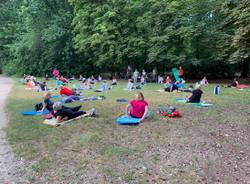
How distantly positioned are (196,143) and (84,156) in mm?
2709

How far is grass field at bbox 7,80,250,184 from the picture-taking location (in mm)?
5867

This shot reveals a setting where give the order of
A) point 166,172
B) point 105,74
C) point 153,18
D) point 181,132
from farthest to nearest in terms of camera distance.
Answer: point 105,74 < point 153,18 < point 181,132 < point 166,172

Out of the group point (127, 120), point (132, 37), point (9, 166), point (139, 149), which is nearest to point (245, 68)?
point (132, 37)

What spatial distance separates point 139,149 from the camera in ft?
23.7

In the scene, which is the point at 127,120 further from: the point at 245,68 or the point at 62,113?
the point at 245,68

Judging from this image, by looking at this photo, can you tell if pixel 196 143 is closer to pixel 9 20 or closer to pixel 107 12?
pixel 107 12

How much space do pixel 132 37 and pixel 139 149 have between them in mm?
22865

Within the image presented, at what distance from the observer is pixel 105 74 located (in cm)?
3819

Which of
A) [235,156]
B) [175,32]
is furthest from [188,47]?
[235,156]

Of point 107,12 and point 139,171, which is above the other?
point 107,12

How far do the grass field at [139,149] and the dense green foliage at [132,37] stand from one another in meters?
11.2

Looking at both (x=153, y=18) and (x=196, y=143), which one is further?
(x=153, y=18)

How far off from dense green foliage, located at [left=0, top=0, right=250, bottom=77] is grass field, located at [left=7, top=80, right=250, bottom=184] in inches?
440

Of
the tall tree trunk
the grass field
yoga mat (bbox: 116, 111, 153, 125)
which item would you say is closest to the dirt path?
the grass field
